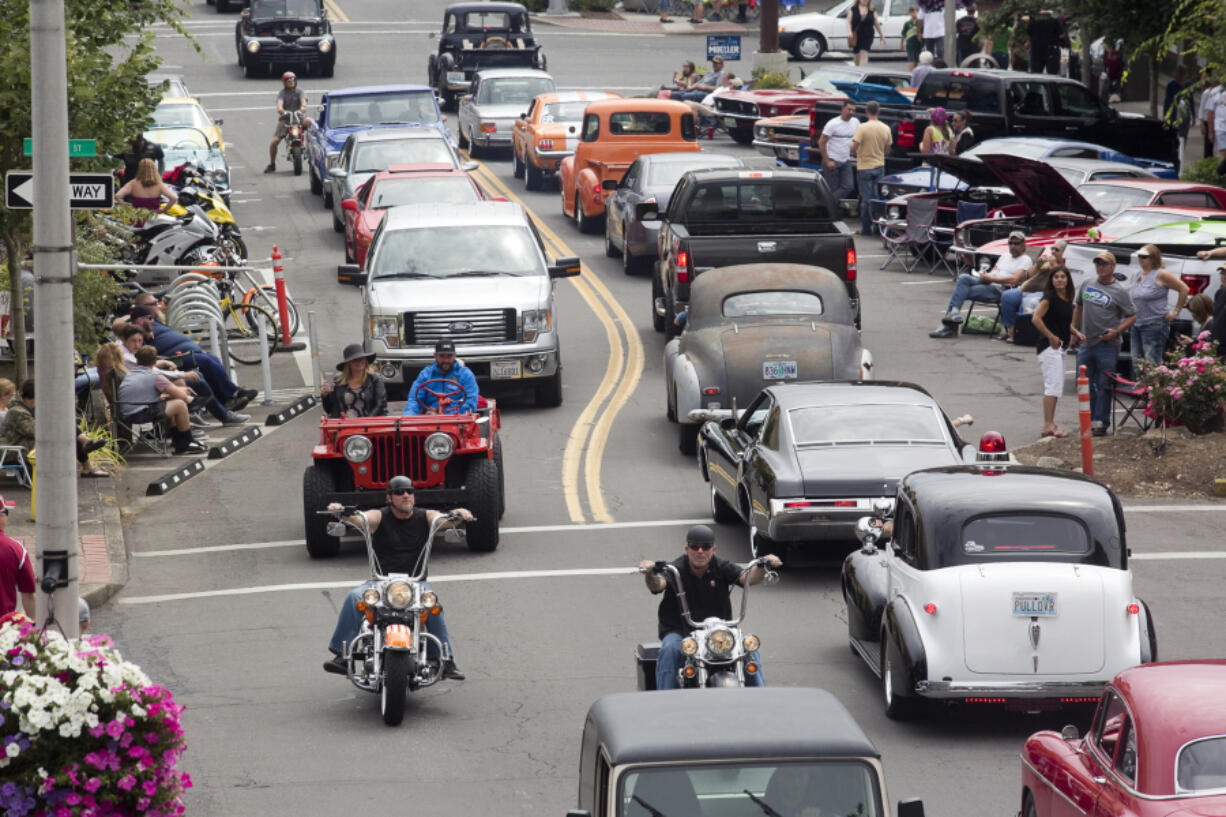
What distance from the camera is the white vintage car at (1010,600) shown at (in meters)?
11.1

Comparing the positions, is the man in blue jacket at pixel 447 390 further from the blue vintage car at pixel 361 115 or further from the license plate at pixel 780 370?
the blue vintage car at pixel 361 115

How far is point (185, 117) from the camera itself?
33562 millimetres

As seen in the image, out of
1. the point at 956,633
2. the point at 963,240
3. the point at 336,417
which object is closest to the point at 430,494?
the point at 336,417

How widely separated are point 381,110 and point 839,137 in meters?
8.75

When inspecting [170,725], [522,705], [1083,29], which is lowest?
[522,705]

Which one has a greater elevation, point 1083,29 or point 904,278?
point 1083,29

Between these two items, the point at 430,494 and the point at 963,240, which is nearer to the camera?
the point at 430,494

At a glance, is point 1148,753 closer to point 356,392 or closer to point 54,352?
point 54,352

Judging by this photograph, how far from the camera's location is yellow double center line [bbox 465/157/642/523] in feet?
59.0

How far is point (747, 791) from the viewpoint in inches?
272

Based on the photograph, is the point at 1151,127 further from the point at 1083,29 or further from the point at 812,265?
the point at 812,265

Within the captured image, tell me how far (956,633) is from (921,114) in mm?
23953

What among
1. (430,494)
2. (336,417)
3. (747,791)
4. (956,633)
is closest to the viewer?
(747,791)

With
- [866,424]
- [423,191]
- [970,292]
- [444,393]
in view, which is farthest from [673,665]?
[423,191]
